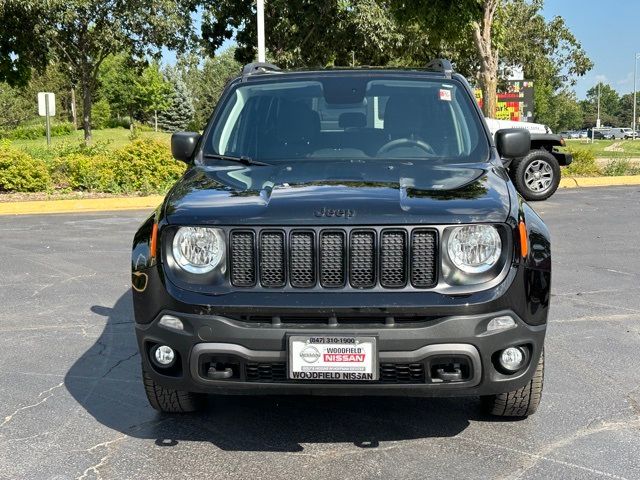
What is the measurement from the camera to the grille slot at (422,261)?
133 inches

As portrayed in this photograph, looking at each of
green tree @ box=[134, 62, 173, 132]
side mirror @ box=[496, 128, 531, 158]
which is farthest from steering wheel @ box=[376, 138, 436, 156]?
green tree @ box=[134, 62, 173, 132]

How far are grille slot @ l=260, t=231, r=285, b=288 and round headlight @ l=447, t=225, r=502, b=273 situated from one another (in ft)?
2.30

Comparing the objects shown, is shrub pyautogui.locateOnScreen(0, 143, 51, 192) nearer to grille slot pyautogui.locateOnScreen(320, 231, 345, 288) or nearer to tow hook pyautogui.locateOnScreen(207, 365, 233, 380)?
tow hook pyautogui.locateOnScreen(207, 365, 233, 380)

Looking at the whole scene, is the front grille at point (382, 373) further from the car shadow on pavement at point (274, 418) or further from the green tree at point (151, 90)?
the green tree at point (151, 90)

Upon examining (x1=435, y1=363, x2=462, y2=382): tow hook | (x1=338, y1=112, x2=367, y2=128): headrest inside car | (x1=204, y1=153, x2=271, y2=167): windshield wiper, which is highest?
(x1=338, y1=112, x2=367, y2=128): headrest inside car

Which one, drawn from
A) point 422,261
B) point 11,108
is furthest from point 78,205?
point 11,108

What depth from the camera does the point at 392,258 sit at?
3389mm

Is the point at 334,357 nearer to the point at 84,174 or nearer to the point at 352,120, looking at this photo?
the point at 352,120

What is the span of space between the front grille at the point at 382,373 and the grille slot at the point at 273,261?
34 cm

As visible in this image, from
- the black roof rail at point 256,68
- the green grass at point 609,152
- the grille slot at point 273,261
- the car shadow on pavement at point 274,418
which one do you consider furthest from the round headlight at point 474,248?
the green grass at point 609,152

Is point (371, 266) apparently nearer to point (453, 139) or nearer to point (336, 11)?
point (453, 139)

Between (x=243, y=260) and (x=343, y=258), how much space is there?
0.42 metres

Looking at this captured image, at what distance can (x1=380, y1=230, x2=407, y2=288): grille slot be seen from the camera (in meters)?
3.38

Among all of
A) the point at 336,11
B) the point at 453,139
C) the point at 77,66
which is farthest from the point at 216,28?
the point at 453,139
